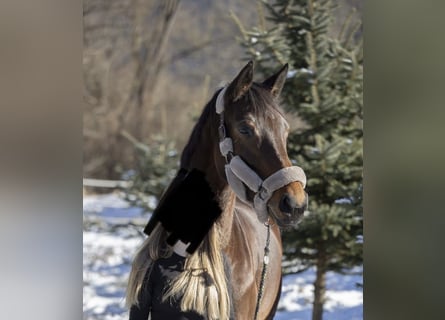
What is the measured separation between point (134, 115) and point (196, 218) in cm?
89

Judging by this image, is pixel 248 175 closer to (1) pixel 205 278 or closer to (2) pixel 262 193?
(2) pixel 262 193

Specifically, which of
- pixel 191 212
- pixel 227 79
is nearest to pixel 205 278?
pixel 191 212

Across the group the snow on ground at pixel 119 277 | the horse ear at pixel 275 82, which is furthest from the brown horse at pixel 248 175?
the snow on ground at pixel 119 277

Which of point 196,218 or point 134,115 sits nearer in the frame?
point 196,218

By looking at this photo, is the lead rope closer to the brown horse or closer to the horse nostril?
the brown horse

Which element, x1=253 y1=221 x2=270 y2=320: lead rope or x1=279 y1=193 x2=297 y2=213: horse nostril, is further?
x1=253 y1=221 x2=270 y2=320: lead rope

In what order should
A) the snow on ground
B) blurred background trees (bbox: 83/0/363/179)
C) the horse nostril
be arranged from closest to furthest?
the horse nostril → the snow on ground → blurred background trees (bbox: 83/0/363/179)

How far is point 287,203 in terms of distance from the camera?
3.33 feet

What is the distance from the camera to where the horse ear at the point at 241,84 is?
106 cm

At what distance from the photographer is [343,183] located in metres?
1.49

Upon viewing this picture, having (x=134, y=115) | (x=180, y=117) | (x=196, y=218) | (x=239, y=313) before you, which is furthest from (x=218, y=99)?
(x=134, y=115)

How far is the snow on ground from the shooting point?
1.40 metres

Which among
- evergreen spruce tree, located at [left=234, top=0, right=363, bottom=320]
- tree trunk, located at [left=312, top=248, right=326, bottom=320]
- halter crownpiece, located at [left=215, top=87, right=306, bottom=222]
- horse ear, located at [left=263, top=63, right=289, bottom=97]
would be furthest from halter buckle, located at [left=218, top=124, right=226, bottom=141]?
tree trunk, located at [left=312, top=248, right=326, bottom=320]
